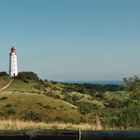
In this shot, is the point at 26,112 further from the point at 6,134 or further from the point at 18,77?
the point at 6,134

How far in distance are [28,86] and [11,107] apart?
31.1m

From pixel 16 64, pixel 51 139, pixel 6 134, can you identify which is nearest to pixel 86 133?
pixel 51 139

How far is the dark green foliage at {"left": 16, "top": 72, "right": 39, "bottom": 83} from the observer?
358 feet

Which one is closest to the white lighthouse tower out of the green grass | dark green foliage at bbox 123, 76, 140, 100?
the green grass

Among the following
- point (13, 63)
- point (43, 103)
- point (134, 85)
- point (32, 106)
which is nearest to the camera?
point (134, 85)

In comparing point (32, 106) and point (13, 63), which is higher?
point (13, 63)

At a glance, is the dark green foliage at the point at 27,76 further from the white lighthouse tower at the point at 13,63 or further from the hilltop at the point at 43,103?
the white lighthouse tower at the point at 13,63

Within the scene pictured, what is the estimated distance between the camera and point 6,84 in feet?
335

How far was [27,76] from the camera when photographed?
112562 mm

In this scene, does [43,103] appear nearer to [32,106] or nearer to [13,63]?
[32,106]

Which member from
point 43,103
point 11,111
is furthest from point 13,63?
point 11,111

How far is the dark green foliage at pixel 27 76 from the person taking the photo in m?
109

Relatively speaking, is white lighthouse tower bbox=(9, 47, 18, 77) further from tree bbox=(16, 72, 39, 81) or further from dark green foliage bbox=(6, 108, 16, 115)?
dark green foliage bbox=(6, 108, 16, 115)

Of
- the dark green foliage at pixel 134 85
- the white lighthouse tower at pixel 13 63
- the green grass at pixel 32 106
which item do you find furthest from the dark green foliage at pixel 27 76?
the dark green foliage at pixel 134 85
